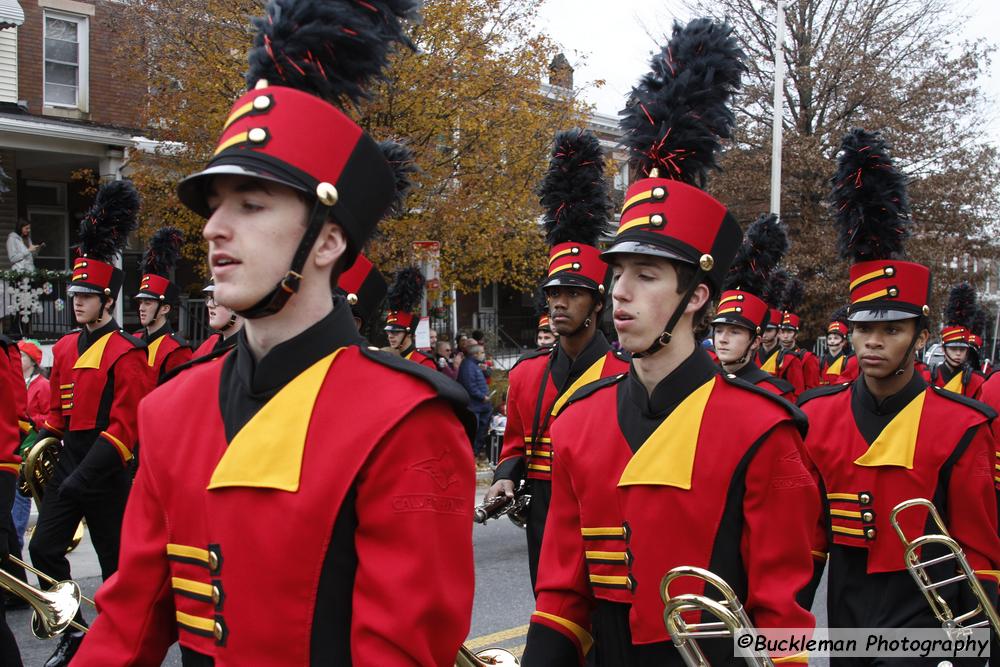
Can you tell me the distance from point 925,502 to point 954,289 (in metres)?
8.92

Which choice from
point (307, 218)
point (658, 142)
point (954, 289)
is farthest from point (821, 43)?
point (307, 218)

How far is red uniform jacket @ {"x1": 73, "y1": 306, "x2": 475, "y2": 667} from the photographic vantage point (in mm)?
2197

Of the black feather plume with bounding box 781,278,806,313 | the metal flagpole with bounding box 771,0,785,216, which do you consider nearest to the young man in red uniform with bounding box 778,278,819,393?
the black feather plume with bounding box 781,278,806,313

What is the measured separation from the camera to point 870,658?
14.8ft

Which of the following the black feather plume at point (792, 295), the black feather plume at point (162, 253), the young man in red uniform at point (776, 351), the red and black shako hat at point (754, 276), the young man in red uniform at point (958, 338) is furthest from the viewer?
the black feather plume at point (792, 295)

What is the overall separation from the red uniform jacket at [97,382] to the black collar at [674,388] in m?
5.00

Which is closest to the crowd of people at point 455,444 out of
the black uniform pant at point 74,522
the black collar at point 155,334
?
the black uniform pant at point 74,522

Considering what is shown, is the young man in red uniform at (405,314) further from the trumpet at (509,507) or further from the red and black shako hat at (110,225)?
the trumpet at (509,507)

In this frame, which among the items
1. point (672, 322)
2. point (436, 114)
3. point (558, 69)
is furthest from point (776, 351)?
point (672, 322)

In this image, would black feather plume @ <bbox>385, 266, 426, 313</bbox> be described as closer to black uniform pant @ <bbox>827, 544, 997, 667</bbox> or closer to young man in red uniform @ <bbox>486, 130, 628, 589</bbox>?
young man in red uniform @ <bbox>486, 130, 628, 589</bbox>

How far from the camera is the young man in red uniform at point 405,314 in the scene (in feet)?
36.5

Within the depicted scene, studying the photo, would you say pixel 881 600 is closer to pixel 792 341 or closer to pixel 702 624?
pixel 702 624

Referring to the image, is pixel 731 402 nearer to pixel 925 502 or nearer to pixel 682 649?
pixel 682 649

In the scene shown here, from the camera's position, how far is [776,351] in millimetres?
13727
